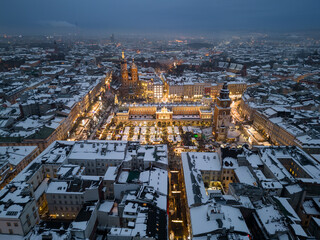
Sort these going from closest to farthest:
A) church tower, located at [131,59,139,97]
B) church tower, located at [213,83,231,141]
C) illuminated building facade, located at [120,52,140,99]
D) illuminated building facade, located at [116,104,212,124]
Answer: church tower, located at [213,83,231,141] → illuminated building facade, located at [116,104,212,124] → illuminated building facade, located at [120,52,140,99] → church tower, located at [131,59,139,97]

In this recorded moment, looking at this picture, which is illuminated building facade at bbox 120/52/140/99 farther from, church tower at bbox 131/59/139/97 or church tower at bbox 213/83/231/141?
church tower at bbox 213/83/231/141

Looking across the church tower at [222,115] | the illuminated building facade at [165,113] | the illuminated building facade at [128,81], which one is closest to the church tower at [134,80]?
the illuminated building facade at [128,81]

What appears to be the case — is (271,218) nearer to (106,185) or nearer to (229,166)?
(229,166)

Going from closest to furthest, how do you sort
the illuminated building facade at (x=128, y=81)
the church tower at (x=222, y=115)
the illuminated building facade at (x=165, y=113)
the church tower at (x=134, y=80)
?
the church tower at (x=222, y=115) < the illuminated building facade at (x=165, y=113) < the illuminated building facade at (x=128, y=81) < the church tower at (x=134, y=80)

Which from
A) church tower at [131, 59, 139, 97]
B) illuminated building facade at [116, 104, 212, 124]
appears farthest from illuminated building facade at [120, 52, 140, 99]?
illuminated building facade at [116, 104, 212, 124]

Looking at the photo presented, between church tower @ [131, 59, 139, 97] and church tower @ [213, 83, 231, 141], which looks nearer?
church tower @ [213, 83, 231, 141]

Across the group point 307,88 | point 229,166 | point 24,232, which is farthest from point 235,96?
point 24,232

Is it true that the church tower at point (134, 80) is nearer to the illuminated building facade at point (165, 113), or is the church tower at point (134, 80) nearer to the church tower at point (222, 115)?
the illuminated building facade at point (165, 113)

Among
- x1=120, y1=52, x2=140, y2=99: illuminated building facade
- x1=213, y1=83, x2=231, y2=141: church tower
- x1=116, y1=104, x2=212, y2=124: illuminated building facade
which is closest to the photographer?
x1=213, y1=83, x2=231, y2=141: church tower
